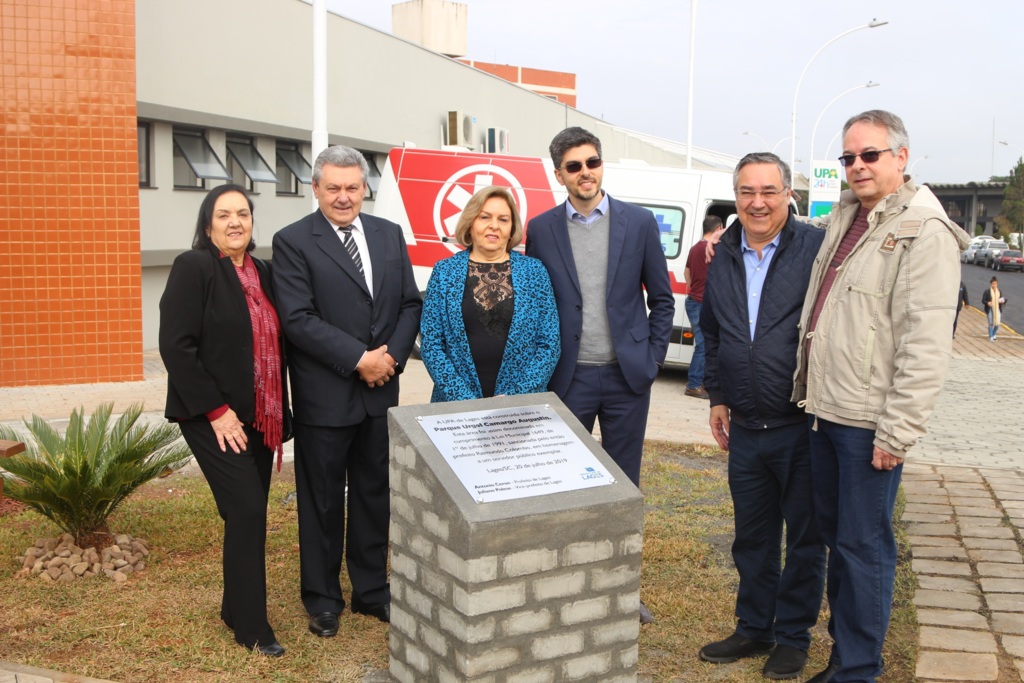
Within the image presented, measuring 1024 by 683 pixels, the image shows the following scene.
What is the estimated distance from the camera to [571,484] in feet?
13.2

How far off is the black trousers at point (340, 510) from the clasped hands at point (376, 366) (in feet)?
0.79

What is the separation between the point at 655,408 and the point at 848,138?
8010 millimetres

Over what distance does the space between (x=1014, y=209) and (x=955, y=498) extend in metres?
75.5

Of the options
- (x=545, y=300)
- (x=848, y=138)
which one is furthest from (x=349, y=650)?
(x=848, y=138)

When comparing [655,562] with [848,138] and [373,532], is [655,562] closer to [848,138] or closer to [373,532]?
[373,532]

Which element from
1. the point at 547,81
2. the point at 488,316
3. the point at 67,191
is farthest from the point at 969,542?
the point at 547,81

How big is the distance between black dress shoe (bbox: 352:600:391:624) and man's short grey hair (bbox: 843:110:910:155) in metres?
3.04

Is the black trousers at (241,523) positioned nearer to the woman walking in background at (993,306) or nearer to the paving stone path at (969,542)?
the paving stone path at (969,542)

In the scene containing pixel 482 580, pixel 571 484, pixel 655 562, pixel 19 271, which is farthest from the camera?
pixel 19 271

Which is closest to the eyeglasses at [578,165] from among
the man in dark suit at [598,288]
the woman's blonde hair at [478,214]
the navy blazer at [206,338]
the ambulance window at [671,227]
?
the man in dark suit at [598,288]

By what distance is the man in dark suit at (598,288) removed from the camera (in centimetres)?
491

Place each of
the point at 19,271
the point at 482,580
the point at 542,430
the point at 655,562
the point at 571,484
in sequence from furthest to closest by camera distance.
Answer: the point at 19,271 → the point at 655,562 → the point at 542,430 → the point at 571,484 → the point at 482,580

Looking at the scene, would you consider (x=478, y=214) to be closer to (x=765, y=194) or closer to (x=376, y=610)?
(x=765, y=194)

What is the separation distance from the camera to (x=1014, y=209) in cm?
7488
